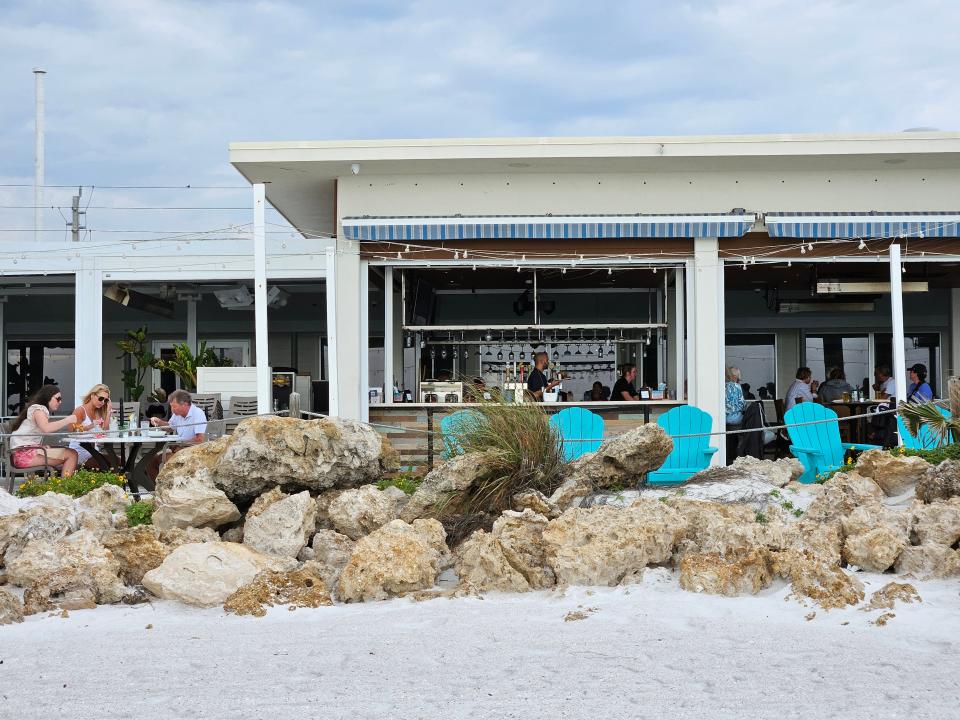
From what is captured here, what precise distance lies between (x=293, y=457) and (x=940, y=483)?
423 centimetres

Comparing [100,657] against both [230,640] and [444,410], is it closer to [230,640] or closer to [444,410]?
[230,640]

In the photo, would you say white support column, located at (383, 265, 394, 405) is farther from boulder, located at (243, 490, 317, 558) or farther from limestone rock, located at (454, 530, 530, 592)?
limestone rock, located at (454, 530, 530, 592)

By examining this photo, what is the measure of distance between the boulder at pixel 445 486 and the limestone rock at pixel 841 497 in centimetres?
217

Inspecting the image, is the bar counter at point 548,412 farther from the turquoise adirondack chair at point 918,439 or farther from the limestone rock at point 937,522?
the limestone rock at point 937,522

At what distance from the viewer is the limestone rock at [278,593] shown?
17.7ft

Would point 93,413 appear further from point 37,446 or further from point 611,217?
point 611,217

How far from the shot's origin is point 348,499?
6.78 meters

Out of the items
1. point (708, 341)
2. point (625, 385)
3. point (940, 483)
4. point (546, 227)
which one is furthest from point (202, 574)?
point (625, 385)

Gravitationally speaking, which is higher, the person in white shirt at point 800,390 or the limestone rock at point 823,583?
the person in white shirt at point 800,390

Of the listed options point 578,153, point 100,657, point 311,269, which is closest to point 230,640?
point 100,657

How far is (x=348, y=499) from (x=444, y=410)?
143 inches

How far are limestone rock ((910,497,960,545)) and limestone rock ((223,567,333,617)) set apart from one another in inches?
134

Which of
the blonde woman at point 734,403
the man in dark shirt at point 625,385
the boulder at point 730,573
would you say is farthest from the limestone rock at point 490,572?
the man in dark shirt at point 625,385

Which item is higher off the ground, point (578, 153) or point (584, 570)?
point (578, 153)
